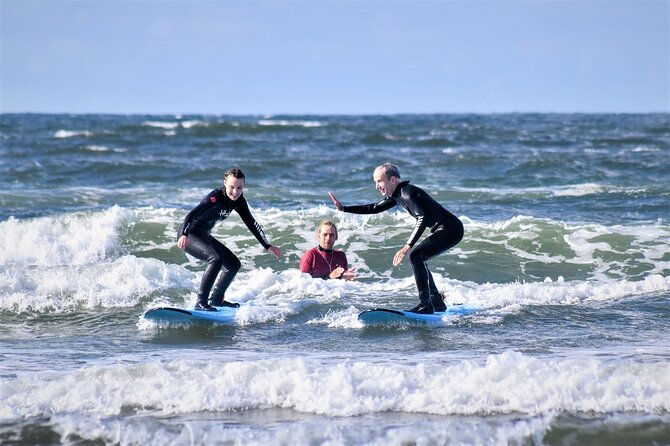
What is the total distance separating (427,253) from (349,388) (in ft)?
9.41

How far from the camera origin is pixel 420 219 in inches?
362

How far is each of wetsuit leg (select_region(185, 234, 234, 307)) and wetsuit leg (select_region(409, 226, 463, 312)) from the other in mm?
2127

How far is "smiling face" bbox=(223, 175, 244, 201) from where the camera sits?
927 cm

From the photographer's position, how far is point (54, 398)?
6680 millimetres

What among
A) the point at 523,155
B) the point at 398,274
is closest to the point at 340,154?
the point at 523,155

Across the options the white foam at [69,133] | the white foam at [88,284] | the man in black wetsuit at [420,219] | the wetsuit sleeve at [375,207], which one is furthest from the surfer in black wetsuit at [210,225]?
the white foam at [69,133]

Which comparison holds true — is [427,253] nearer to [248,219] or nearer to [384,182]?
[384,182]

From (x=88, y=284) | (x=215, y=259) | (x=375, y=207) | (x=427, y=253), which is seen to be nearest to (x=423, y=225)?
(x=427, y=253)

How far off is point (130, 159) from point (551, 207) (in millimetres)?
16935

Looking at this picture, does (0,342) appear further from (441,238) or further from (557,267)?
(557,267)

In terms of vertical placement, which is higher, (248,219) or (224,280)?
(248,219)

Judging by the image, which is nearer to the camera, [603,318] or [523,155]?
[603,318]

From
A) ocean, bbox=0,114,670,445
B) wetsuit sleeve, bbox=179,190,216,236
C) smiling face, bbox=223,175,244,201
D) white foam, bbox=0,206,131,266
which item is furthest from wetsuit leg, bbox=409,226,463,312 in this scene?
white foam, bbox=0,206,131,266

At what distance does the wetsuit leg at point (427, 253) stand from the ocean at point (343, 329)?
A: 0.39 metres
